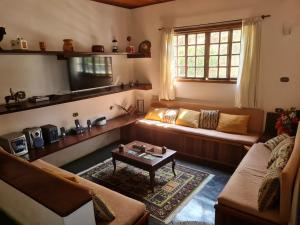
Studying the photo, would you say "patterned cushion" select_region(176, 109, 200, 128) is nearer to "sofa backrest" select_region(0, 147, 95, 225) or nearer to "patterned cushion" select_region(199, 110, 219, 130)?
"patterned cushion" select_region(199, 110, 219, 130)

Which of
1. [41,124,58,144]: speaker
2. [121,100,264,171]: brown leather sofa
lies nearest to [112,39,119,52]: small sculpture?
[121,100,264,171]: brown leather sofa

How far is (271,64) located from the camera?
339 cm

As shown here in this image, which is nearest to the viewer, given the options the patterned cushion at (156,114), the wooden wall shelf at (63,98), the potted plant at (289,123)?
the wooden wall shelf at (63,98)

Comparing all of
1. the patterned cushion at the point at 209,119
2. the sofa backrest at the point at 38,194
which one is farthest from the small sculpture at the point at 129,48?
the sofa backrest at the point at 38,194

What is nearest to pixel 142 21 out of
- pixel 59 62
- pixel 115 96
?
pixel 115 96

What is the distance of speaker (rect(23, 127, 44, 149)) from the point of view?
118 inches

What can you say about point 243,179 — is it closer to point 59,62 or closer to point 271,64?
point 271,64

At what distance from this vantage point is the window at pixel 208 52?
145 inches

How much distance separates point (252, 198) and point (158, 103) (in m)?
2.87

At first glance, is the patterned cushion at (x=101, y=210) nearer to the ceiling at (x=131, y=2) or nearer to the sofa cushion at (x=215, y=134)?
the sofa cushion at (x=215, y=134)

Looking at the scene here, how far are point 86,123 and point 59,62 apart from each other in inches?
45.1

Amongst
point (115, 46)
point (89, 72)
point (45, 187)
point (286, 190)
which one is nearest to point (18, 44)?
point (89, 72)

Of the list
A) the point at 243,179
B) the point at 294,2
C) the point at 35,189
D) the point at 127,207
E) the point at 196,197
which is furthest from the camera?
the point at 294,2

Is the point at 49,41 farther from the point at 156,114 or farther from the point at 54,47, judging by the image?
the point at 156,114
